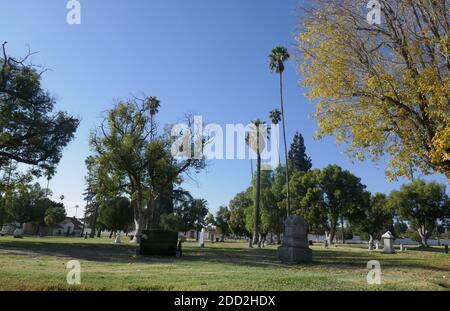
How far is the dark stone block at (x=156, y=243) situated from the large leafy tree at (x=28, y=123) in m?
16.1

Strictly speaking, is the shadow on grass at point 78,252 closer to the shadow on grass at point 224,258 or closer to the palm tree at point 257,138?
the shadow on grass at point 224,258

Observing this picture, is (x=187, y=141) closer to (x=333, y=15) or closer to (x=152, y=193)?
(x=152, y=193)

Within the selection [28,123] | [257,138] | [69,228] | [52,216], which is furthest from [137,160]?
[69,228]

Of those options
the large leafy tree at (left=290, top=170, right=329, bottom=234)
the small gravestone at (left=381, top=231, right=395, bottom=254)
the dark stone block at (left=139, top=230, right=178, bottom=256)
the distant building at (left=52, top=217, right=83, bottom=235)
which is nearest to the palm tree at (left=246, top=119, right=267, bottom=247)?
the large leafy tree at (left=290, top=170, right=329, bottom=234)

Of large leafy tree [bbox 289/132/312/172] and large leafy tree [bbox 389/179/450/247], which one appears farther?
large leafy tree [bbox 289/132/312/172]

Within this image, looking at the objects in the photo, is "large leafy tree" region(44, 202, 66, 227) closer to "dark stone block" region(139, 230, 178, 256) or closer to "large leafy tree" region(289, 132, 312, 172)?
"large leafy tree" region(289, 132, 312, 172)

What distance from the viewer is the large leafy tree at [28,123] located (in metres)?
30.8

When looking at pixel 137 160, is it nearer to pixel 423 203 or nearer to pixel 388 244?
pixel 388 244

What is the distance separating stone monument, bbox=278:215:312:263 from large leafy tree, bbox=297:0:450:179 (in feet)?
18.3

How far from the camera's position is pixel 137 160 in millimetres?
36188

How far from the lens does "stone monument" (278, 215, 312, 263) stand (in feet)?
63.9

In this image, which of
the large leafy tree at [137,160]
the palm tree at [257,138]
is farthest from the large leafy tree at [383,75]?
the palm tree at [257,138]
